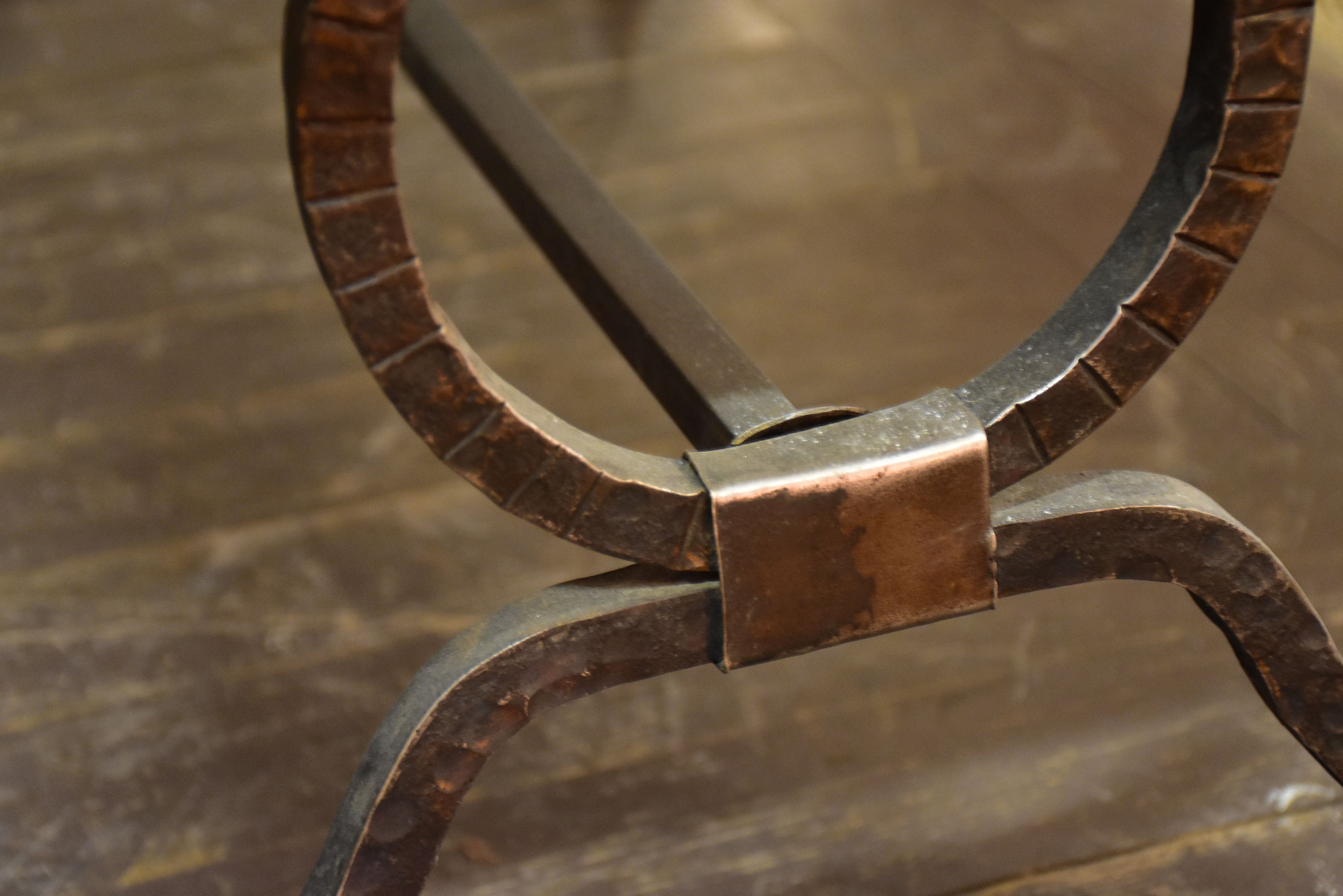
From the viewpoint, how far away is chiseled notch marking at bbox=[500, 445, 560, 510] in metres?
0.61

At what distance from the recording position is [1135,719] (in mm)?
987

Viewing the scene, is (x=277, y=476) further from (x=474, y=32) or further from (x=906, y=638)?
(x=474, y=32)

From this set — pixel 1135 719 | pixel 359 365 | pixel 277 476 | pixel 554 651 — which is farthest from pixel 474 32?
pixel 554 651

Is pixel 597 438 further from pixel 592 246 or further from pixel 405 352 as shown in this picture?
pixel 592 246

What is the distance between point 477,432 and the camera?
60 centimetres

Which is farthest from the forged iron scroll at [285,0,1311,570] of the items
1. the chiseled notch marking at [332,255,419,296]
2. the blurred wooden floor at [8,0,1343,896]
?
the blurred wooden floor at [8,0,1343,896]

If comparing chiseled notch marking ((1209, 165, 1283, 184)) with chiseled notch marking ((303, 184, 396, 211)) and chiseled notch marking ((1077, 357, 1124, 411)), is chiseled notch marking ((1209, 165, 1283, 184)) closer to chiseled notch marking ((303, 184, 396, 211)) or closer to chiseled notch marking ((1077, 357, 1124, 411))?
chiseled notch marking ((1077, 357, 1124, 411))

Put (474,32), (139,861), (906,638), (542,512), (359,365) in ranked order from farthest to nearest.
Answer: (474,32), (359,365), (906,638), (139,861), (542,512)

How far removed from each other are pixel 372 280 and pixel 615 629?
Answer: 20cm

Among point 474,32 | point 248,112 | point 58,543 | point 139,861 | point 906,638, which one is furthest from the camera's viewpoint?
point 474,32

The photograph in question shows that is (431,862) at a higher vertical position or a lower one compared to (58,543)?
higher

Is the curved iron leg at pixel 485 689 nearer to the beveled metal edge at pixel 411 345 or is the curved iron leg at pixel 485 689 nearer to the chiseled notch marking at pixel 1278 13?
the beveled metal edge at pixel 411 345

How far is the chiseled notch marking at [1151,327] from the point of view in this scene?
0.64m

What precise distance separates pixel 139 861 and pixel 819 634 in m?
0.53
